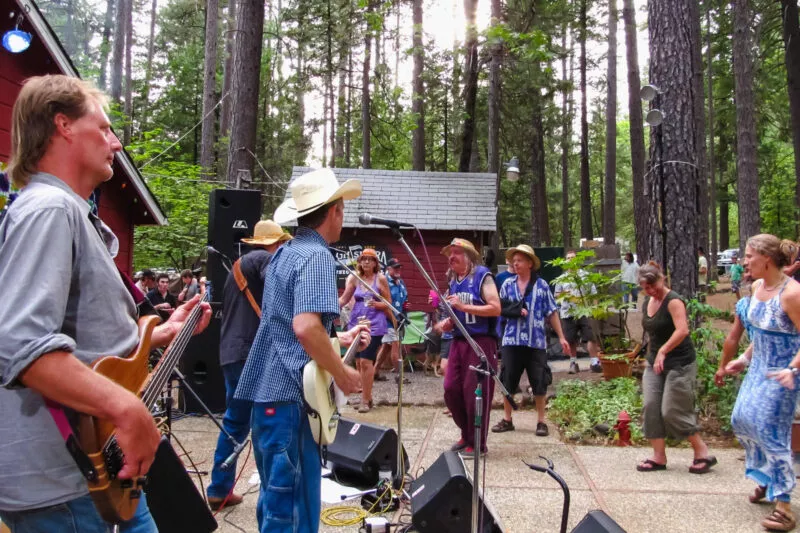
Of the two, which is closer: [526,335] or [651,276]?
[651,276]

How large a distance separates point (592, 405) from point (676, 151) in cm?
340

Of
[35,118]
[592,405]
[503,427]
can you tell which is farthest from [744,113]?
[35,118]

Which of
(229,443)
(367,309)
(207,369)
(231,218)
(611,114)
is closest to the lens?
(229,443)

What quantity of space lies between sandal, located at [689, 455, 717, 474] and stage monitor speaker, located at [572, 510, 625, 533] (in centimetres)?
298

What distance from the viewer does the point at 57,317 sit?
4.91ft

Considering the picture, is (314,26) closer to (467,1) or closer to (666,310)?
(467,1)

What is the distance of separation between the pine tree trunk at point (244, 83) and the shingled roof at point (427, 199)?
11.4 ft

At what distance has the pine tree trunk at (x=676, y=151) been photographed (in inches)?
305

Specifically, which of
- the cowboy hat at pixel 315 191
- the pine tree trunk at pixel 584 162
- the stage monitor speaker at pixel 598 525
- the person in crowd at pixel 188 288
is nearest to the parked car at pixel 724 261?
the pine tree trunk at pixel 584 162

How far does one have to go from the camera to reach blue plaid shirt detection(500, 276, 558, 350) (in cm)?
709

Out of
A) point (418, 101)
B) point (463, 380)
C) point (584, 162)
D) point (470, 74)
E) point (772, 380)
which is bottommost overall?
point (463, 380)

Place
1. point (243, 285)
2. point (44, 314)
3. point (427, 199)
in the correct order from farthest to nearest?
point (427, 199)
point (243, 285)
point (44, 314)

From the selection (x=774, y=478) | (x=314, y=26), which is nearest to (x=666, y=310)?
(x=774, y=478)

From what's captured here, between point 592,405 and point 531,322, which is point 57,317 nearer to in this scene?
point 531,322
